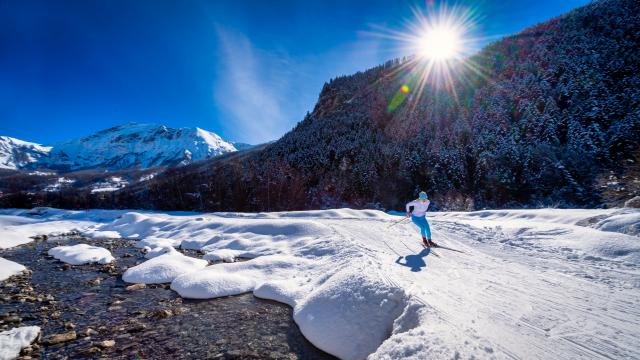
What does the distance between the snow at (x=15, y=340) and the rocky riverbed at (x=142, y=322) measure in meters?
0.14

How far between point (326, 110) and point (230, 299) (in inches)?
3246

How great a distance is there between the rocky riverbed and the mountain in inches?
996

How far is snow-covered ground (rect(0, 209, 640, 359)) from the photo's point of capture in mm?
3783

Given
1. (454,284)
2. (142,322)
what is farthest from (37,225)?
(454,284)

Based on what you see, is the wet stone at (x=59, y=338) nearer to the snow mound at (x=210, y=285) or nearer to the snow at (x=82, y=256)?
the snow mound at (x=210, y=285)

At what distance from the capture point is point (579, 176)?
2584cm

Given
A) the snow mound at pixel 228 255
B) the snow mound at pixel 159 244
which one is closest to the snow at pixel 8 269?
the snow mound at pixel 159 244

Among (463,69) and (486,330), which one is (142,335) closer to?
(486,330)

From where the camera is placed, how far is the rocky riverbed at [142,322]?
511cm

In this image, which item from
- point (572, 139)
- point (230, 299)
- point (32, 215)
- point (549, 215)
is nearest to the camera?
point (230, 299)

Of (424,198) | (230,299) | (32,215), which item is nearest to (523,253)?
(424,198)

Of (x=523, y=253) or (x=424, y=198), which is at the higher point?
(x=424, y=198)

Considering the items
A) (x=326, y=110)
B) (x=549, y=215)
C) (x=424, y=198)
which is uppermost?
(x=326, y=110)

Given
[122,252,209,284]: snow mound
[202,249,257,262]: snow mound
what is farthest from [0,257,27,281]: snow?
[202,249,257,262]: snow mound
